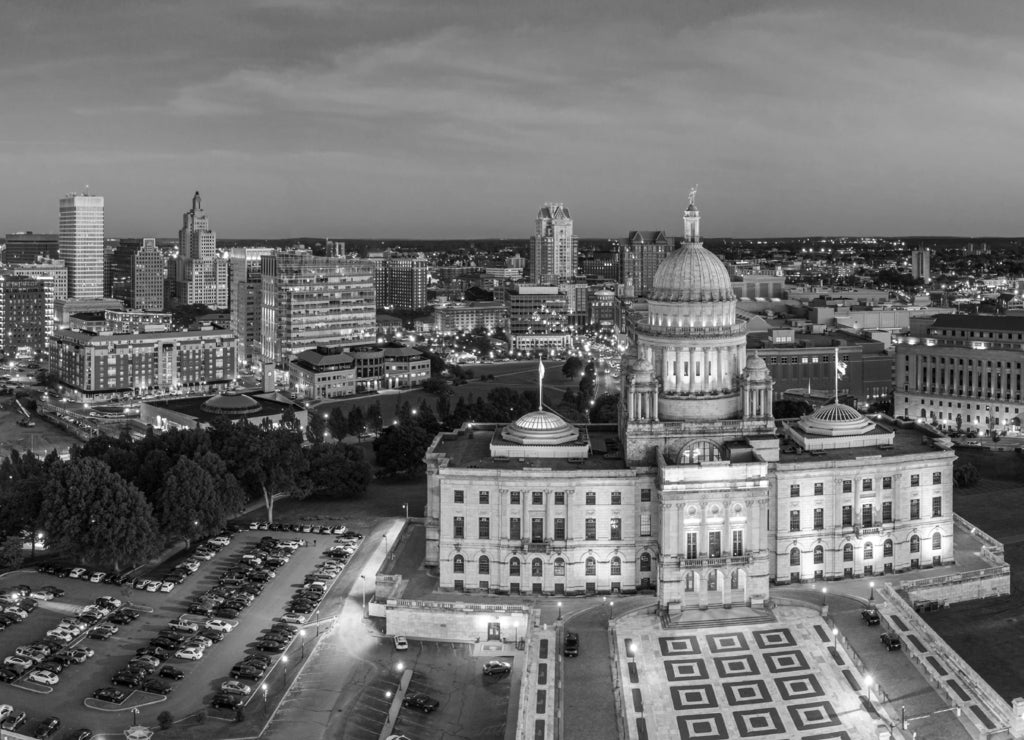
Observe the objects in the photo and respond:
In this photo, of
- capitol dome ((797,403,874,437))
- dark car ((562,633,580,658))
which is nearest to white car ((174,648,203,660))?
dark car ((562,633,580,658))

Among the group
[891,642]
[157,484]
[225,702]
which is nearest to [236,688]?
[225,702]

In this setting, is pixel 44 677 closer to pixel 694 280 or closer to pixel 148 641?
pixel 148 641

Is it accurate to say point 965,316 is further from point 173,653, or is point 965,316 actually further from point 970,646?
point 173,653

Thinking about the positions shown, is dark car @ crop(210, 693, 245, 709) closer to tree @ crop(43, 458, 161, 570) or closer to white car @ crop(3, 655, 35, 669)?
white car @ crop(3, 655, 35, 669)

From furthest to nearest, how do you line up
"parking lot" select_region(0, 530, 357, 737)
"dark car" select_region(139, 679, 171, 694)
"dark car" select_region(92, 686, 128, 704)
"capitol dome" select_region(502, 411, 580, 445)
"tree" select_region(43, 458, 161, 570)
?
1. "tree" select_region(43, 458, 161, 570)
2. "capitol dome" select_region(502, 411, 580, 445)
3. "dark car" select_region(139, 679, 171, 694)
4. "dark car" select_region(92, 686, 128, 704)
5. "parking lot" select_region(0, 530, 357, 737)

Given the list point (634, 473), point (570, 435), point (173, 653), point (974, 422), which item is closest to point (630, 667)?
point (634, 473)

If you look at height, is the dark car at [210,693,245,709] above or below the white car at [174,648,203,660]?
below

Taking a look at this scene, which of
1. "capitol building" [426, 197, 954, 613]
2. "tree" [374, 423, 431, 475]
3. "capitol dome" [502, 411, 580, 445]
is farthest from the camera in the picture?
"tree" [374, 423, 431, 475]
